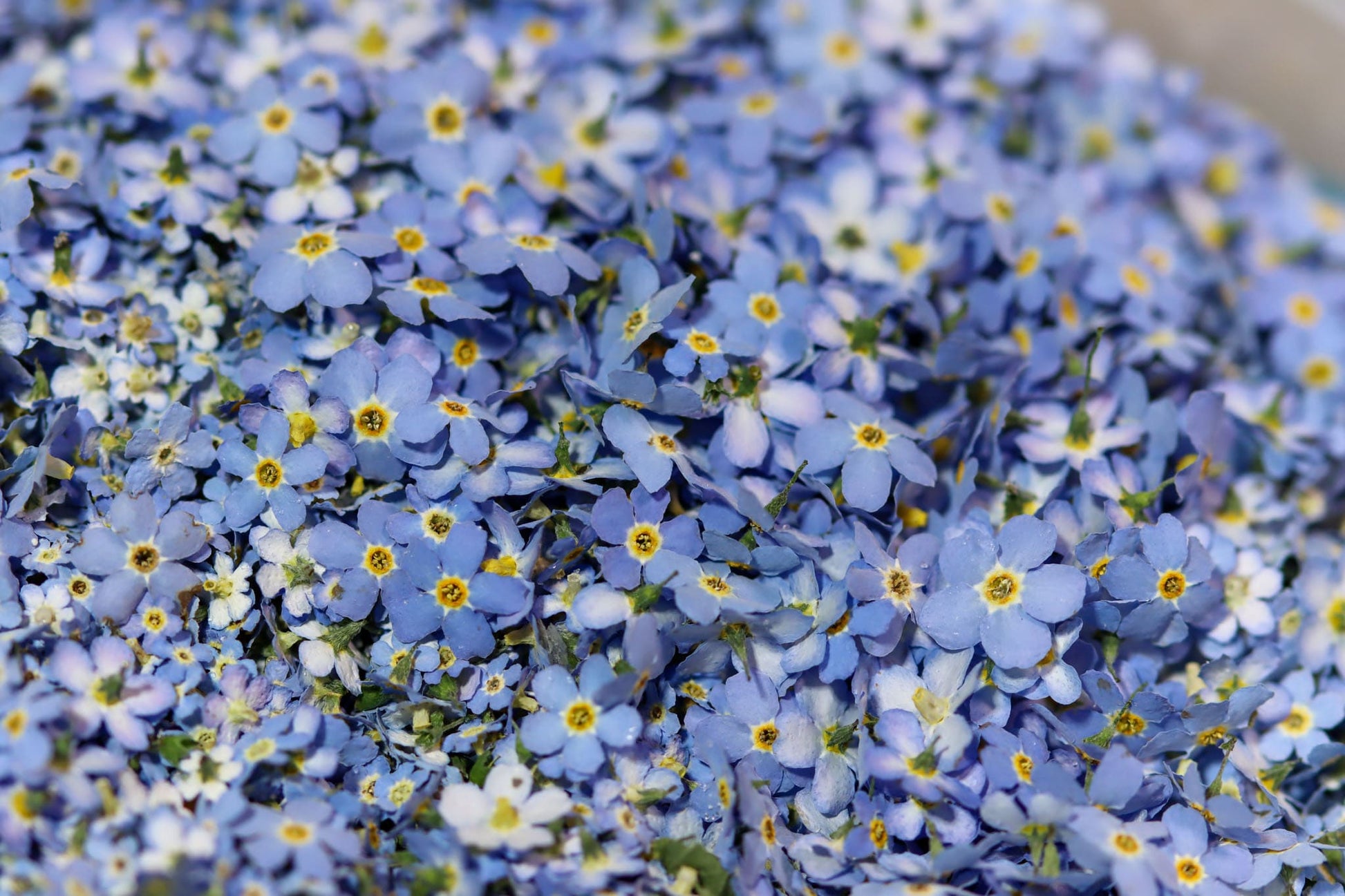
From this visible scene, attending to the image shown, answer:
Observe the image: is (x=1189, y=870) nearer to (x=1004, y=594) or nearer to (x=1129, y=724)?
(x=1129, y=724)

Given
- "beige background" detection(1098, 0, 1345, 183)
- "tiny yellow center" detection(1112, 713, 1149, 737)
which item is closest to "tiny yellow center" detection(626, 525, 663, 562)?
"tiny yellow center" detection(1112, 713, 1149, 737)

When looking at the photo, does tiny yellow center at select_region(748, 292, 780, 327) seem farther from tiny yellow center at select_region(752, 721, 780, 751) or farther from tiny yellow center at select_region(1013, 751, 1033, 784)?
tiny yellow center at select_region(1013, 751, 1033, 784)

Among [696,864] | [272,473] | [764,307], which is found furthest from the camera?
[764,307]

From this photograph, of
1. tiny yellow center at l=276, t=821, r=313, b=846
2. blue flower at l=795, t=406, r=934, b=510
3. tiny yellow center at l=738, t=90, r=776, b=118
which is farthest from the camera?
tiny yellow center at l=738, t=90, r=776, b=118

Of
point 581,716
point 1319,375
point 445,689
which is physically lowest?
point 445,689

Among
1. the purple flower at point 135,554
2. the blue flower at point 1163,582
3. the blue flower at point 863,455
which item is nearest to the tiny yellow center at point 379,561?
the purple flower at point 135,554

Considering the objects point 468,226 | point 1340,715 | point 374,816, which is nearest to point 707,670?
point 374,816

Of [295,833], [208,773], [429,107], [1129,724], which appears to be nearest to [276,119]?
[429,107]
